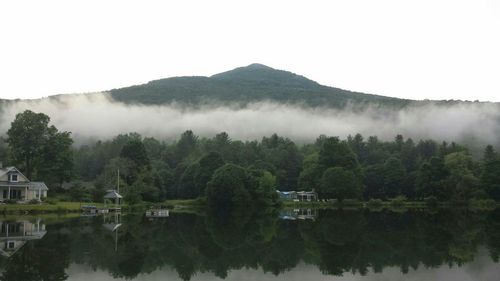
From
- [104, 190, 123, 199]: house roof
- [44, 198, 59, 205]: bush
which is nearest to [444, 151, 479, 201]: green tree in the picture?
[104, 190, 123, 199]: house roof

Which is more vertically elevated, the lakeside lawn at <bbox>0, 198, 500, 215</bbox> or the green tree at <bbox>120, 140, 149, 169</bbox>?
the green tree at <bbox>120, 140, 149, 169</bbox>

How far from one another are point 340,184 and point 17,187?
5542 cm

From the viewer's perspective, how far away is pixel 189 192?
10012cm

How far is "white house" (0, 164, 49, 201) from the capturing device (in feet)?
204

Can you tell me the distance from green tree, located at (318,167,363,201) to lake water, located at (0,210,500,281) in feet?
181

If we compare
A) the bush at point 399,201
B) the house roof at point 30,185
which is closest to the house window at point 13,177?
the house roof at point 30,185

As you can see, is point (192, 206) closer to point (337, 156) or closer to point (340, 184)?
point (340, 184)

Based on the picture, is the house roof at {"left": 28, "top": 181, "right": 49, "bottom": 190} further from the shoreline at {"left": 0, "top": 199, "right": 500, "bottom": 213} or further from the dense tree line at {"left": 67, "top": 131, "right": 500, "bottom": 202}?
the dense tree line at {"left": 67, "top": 131, "right": 500, "bottom": 202}

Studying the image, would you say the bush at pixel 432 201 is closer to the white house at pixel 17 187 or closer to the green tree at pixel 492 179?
the green tree at pixel 492 179

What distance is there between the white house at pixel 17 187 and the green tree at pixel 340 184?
167ft

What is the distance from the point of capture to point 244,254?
26609mm

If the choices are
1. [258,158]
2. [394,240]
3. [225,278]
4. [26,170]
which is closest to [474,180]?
[258,158]

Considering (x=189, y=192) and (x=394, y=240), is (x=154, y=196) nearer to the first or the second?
(x=189, y=192)

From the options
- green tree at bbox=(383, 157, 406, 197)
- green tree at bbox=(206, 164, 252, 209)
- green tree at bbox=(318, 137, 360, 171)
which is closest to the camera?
green tree at bbox=(206, 164, 252, 209)
